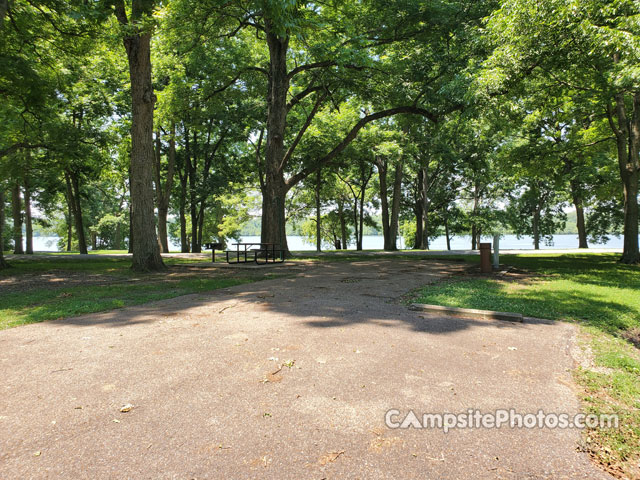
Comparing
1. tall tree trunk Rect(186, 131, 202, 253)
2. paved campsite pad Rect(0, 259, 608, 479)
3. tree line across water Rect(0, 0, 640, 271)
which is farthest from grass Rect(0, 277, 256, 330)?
tall tree trunk Rect(186, 131, 202, 253)

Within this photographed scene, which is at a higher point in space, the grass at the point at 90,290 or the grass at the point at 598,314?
the grass at the point at 90,290

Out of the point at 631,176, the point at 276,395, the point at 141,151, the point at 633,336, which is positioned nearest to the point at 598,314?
the point at 633,336

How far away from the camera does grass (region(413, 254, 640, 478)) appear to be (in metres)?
2.35

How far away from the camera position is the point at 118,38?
34.2 feet

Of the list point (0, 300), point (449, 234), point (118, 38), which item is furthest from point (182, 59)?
point (449, 234)

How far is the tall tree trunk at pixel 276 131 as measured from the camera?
14875mm

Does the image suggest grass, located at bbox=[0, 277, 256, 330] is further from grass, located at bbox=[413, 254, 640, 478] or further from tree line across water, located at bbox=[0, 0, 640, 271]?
grass, located at bbox=[413, 254, 640, 478]

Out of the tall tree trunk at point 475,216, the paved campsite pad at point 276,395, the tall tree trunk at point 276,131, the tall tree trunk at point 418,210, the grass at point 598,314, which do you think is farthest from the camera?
the tall tree trunk at point 475,216

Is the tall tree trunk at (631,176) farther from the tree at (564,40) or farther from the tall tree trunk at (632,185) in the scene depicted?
the tree at (564,40)

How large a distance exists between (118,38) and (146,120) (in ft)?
7.66

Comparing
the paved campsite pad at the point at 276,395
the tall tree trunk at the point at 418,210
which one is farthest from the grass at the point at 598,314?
the tall tree trunk at the point at 418,210

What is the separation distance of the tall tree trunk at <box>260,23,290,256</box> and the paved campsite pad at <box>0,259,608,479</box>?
10.5 m

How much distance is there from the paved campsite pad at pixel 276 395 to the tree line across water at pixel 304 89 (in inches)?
270

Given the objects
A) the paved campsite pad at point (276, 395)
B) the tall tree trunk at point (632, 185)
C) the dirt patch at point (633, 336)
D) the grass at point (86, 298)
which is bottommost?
the dirt patch at point (633, 336)
